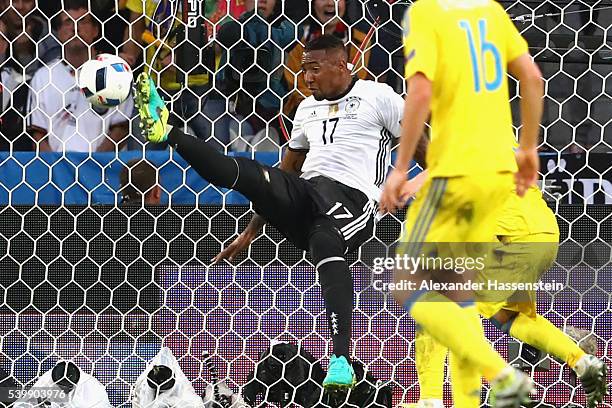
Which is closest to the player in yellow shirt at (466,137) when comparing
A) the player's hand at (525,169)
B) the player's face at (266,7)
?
the player's hand at (525,169)

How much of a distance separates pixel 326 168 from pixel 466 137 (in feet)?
4.35

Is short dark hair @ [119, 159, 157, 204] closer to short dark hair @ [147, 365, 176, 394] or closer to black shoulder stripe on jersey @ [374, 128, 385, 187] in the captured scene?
short dark hair @ [147, 365, 176, 394]

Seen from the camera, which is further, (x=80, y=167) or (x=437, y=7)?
(x=80, y=167)

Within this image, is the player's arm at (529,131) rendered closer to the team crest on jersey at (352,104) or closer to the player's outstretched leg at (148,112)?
the team crest on jersey at (352,104)

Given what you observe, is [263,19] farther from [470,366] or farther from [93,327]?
[470,366]

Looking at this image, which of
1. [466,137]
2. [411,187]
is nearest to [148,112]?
[411,187]

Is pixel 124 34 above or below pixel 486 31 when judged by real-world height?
below

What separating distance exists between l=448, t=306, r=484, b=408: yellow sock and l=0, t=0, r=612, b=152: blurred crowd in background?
1.92m

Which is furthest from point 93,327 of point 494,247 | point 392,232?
point 494,247

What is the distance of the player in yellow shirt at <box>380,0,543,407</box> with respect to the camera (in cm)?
340

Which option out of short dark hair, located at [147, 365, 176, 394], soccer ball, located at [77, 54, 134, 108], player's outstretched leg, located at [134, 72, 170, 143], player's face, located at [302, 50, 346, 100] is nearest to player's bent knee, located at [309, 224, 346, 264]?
player's face, located at [302, 50, 346, 100]

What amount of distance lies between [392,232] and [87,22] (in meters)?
1.95

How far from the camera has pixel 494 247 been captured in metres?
4.34

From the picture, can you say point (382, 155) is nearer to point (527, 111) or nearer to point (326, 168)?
point (326, 168)
